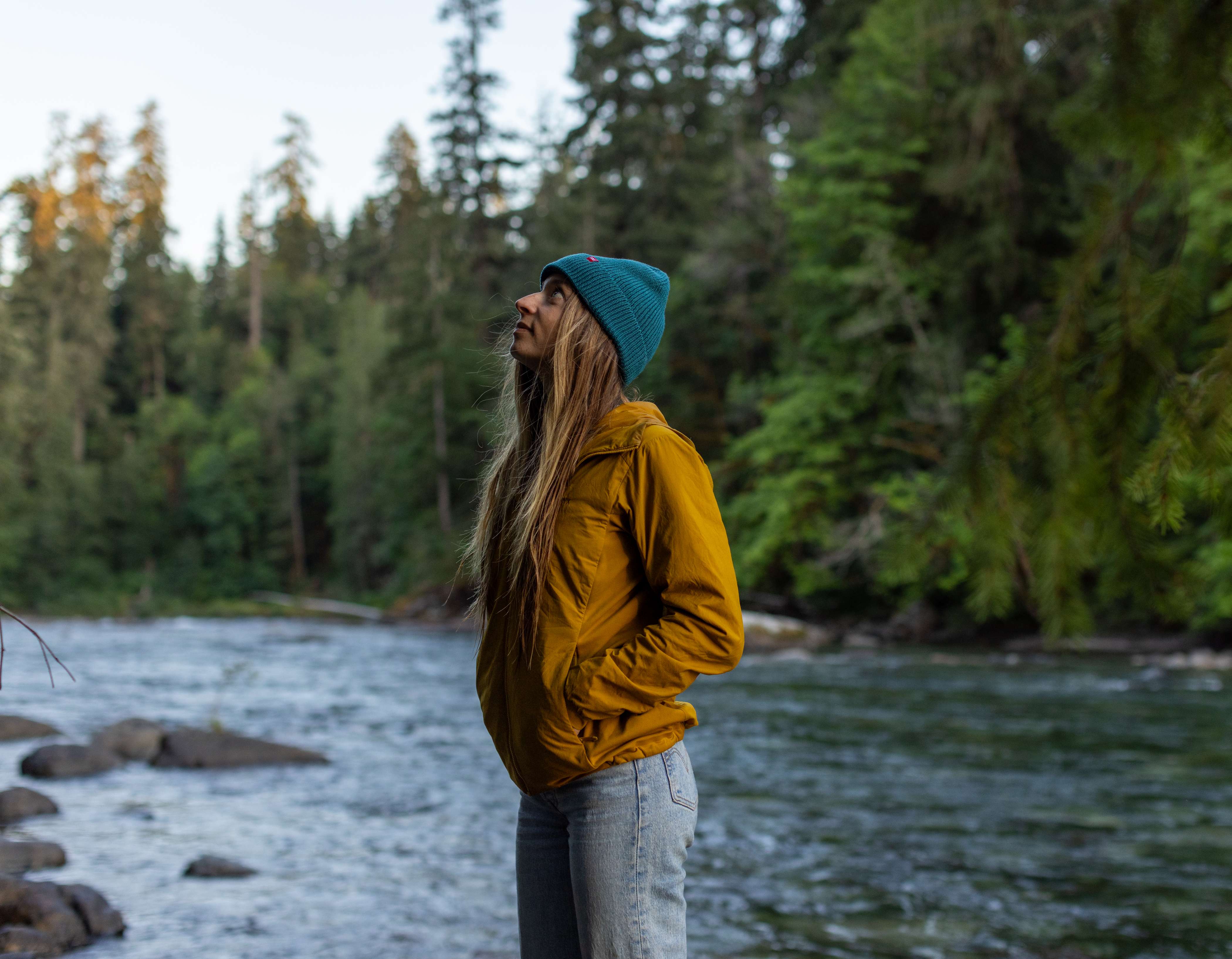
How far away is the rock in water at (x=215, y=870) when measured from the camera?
5844 mm

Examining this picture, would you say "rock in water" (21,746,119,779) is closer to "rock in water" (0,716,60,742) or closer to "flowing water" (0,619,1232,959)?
"flowing water" (0,619,1232,959)

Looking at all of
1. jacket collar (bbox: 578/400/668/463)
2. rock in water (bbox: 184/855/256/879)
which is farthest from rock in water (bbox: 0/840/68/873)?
jacket collar (bbox: 578/400/668/463)

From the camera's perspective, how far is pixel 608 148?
37.8 m

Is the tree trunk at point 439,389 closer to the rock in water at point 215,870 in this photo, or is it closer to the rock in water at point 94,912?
the rock in water at point 215,870

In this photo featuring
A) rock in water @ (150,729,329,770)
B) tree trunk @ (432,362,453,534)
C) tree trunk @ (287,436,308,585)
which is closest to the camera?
rock in water @ (150,729,329,770)

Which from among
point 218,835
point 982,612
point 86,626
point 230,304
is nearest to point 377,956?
point 218,835

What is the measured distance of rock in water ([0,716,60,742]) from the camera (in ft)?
32.8

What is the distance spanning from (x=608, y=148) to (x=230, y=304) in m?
37.1

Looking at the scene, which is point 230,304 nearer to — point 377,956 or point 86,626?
point 86,626

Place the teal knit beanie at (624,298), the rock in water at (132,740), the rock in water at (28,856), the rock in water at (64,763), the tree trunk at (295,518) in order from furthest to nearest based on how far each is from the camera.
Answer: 1. the tree trunk at (295,518)
2. the rock in water at (132,740)
3. the rock in water at (64,763)
4. the rock in water at (28,856)
5. the teal knit beanie at (624,298)

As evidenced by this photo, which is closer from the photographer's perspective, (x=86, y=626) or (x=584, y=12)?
(x=86, y=626)

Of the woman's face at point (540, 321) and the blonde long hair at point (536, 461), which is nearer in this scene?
the blonde long hair at point (536, 461)

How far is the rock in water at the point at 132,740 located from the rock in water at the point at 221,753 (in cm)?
14

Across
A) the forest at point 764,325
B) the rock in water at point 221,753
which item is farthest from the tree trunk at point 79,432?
the rock in water at point 221,753
